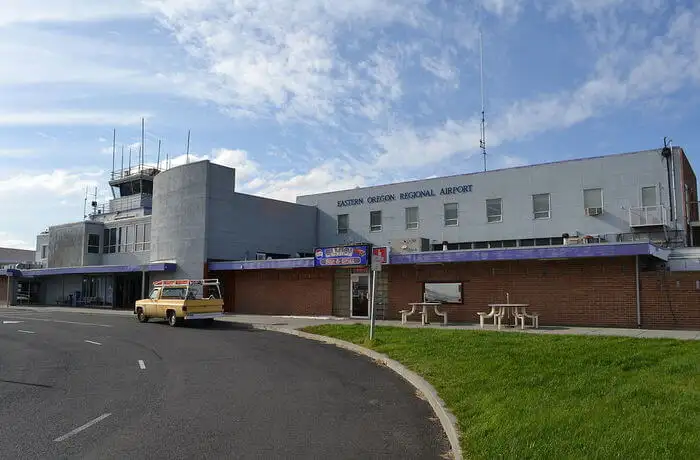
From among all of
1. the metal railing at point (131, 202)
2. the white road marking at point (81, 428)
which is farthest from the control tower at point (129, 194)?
the white road marking at point (81, 428)

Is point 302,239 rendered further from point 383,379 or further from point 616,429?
point 616,429

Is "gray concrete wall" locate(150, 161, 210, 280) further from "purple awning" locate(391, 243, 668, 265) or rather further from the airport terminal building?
"purple awning" locate(391, 243, 668, 265)

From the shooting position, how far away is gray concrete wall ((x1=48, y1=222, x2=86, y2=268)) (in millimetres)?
46922

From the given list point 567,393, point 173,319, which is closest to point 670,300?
point 567,393

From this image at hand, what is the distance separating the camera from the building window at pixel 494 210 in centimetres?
3419

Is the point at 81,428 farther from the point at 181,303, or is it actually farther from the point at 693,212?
the point at 693,212

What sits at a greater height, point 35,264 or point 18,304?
point 35,264

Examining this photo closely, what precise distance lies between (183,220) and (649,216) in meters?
25.9

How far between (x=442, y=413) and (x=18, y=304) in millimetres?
50292

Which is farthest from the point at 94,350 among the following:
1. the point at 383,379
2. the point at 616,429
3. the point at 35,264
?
the point at 35,264

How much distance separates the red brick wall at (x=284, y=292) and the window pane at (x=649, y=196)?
1606 centimetres

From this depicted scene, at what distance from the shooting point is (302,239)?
41500 millimetres

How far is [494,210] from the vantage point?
113 feet

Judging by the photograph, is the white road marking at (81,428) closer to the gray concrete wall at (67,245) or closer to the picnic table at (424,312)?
the picnic table at (424,312)
